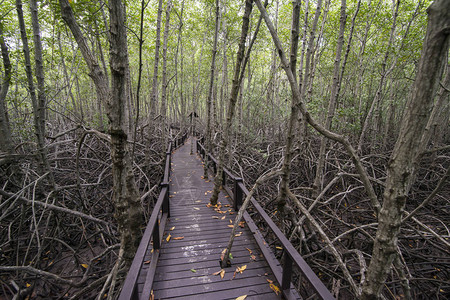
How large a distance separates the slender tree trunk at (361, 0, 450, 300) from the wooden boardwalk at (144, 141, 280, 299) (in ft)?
5.72

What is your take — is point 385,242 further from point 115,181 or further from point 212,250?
point 212,250

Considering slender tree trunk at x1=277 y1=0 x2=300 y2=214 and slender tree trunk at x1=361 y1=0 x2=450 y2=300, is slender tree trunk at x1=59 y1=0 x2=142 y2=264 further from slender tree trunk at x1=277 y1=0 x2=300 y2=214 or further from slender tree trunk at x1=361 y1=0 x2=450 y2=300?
slender tree trunk at x1=361 y1=0 x2=450 y2=300

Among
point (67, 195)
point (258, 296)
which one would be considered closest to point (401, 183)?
point (258, 296)

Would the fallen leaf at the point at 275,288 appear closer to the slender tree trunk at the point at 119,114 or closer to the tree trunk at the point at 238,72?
the slender tree trunk at the point at 119,114

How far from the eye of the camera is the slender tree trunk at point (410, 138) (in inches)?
28.8

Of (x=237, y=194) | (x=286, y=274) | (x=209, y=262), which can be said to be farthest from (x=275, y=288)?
(x=237, y=194)

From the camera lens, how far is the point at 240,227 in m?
3.76

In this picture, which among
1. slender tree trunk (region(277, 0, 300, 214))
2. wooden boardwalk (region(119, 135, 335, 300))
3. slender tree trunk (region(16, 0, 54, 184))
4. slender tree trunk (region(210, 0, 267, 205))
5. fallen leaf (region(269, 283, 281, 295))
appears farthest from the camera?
slender tree trunk (region(210, 0, 267, 205))

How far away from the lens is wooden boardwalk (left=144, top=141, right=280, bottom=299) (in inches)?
96.0

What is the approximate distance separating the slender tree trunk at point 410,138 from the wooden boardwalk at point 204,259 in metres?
1.74

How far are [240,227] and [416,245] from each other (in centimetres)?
343

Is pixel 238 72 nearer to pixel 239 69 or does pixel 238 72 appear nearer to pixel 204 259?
pixel 239 69

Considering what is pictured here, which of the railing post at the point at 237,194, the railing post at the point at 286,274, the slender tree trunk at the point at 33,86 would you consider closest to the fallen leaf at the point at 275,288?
the railing post at the point at 286,274

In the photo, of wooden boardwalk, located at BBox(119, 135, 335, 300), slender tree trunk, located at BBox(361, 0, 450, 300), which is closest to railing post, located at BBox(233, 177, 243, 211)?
wooden boardwalk, located at BBox(119, 135, 335, 300)
